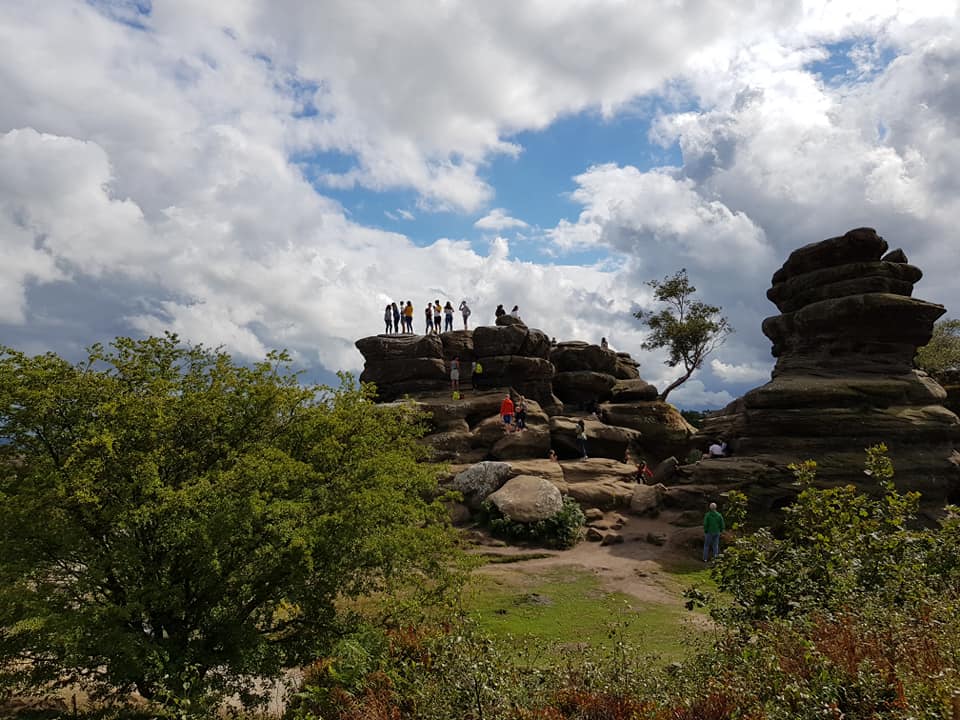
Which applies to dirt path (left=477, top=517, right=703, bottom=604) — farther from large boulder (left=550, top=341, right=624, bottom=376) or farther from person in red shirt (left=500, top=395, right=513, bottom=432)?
large boulder (left=550, top=341, right=624, bottom=376)

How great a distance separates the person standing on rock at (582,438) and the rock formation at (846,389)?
20.6ft

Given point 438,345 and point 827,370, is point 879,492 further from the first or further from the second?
point 438,345

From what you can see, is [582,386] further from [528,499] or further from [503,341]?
[528,499]

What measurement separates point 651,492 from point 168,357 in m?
22.6

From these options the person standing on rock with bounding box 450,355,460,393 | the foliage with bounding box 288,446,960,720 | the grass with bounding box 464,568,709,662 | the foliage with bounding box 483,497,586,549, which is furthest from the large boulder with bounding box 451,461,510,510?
the foliage with bounding box 288,446,960,720

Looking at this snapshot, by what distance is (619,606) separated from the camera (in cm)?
1741

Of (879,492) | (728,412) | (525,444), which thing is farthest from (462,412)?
(879,492)

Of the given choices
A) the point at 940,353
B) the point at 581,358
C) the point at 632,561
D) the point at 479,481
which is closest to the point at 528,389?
the point at 581,358

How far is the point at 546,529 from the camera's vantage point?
82.8ft

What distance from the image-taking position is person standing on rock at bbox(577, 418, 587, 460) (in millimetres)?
33656

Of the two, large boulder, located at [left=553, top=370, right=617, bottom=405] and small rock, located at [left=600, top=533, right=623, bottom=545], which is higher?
large boulder, located at [left=553, top=370, right=617, bottom=405]

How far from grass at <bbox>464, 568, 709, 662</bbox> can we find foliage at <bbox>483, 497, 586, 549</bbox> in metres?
3.47

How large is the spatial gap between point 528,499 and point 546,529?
5.41 ft

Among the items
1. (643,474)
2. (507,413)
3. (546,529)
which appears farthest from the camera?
(507,413)
